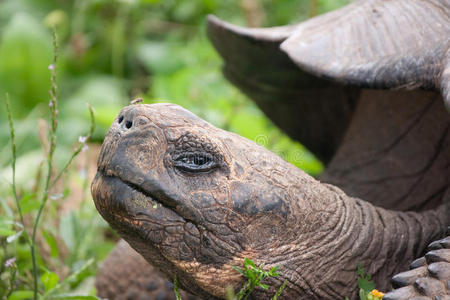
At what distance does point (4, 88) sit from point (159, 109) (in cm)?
347

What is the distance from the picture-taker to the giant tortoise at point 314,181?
5.08ft

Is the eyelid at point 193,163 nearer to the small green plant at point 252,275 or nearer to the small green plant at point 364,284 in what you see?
the small green plant at point 252,275

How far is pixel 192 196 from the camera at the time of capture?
156cm

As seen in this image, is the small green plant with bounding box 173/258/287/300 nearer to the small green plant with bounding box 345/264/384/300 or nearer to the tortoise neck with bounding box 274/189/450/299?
the tortoise neck with bounding box 274/189/450/299

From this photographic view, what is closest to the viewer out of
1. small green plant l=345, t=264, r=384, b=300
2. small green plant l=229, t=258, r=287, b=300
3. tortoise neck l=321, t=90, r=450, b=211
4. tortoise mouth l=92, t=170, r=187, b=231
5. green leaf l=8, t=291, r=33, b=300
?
tortoise mouth l=92, t=170, r=187, b=231

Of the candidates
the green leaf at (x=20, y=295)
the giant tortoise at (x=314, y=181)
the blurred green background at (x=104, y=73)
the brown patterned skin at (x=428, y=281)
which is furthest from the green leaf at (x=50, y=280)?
the brown patterned skin at (x=428, y=281)

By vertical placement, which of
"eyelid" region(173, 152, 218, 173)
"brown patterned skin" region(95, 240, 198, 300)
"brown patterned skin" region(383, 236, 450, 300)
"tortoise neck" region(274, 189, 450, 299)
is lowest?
"brown patterned skin" region(95, 240, 198, 300)

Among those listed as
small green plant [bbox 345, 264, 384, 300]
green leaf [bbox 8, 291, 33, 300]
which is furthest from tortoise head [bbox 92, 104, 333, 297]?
green leaf [bbox 8, 291, 33, 300]

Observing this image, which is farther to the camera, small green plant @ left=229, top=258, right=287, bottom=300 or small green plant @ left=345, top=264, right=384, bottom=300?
small green plant @ left=345, top=264, right=384, bottom=300

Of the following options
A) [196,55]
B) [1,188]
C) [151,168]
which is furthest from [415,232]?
[196,55]

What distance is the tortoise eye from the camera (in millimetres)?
1549

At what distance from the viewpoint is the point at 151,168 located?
1520 mm

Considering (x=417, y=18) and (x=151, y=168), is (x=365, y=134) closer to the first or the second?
(x=417, y=18)

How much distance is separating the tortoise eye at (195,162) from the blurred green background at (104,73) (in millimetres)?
1281
